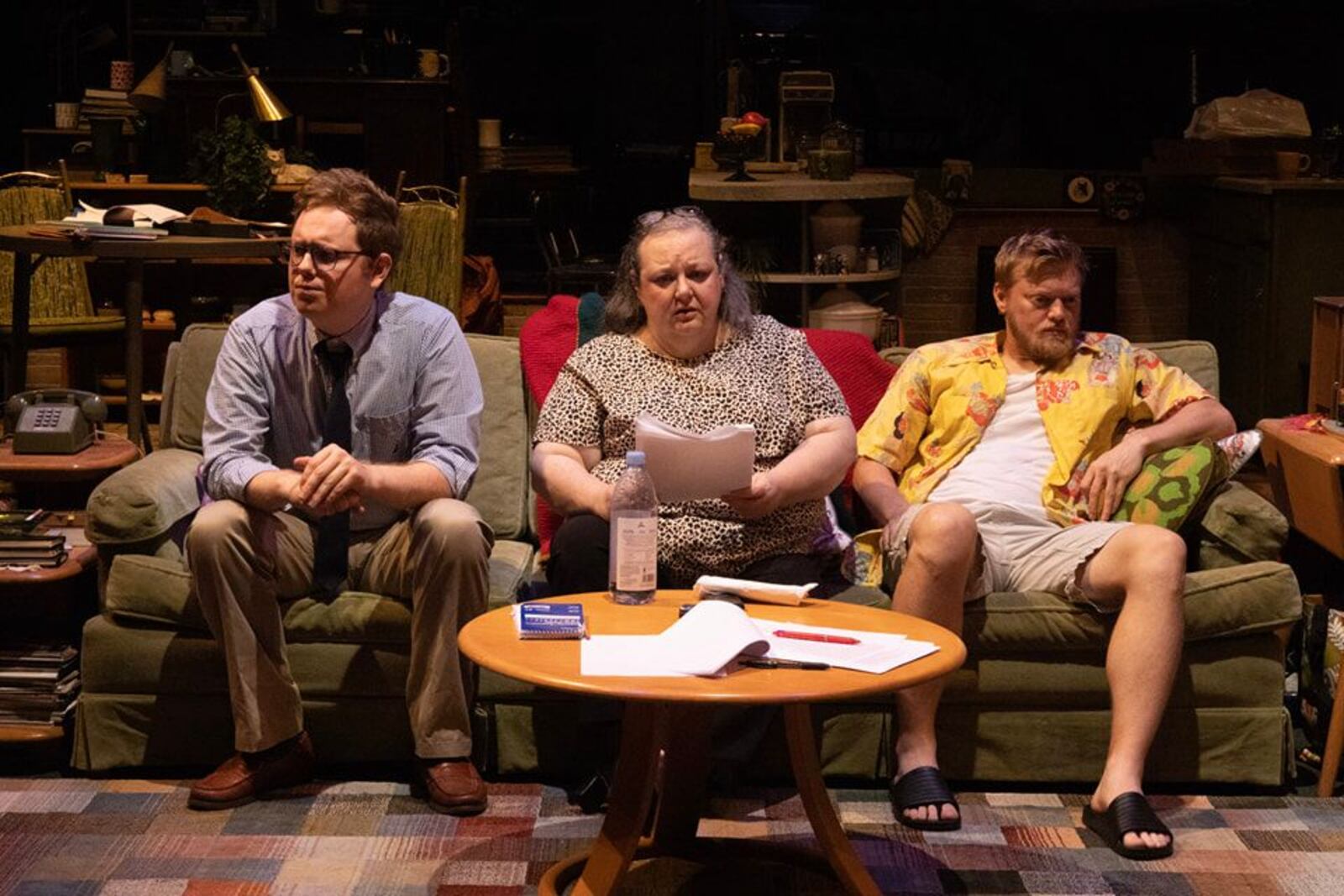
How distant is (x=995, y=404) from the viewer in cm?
387

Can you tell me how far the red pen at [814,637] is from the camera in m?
2.82

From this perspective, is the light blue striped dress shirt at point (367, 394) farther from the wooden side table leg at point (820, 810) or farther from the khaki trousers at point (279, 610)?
the wooden side table leg at point (820, 810)

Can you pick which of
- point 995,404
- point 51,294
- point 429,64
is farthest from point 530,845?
point 429,64

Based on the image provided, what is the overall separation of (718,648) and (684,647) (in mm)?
63

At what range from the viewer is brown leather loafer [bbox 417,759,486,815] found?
3.41 metres

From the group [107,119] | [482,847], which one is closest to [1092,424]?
[482,847]

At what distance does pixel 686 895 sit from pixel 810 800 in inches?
11.9

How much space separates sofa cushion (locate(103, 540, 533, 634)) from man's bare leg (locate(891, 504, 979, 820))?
807mm

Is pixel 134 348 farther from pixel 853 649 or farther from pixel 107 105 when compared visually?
pixel 107 105

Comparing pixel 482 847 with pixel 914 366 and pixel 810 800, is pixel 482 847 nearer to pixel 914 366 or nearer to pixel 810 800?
pixel 810 800

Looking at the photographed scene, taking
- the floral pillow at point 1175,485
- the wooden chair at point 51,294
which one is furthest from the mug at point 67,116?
the floral pillow at point 1175,485

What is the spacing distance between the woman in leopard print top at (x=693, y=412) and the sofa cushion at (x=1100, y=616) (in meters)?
0.36

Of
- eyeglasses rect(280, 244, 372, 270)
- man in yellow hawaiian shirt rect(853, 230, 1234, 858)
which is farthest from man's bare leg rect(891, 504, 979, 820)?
eyeglasses rect(280, 244, 372, 270)

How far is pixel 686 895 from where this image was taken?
306cm
